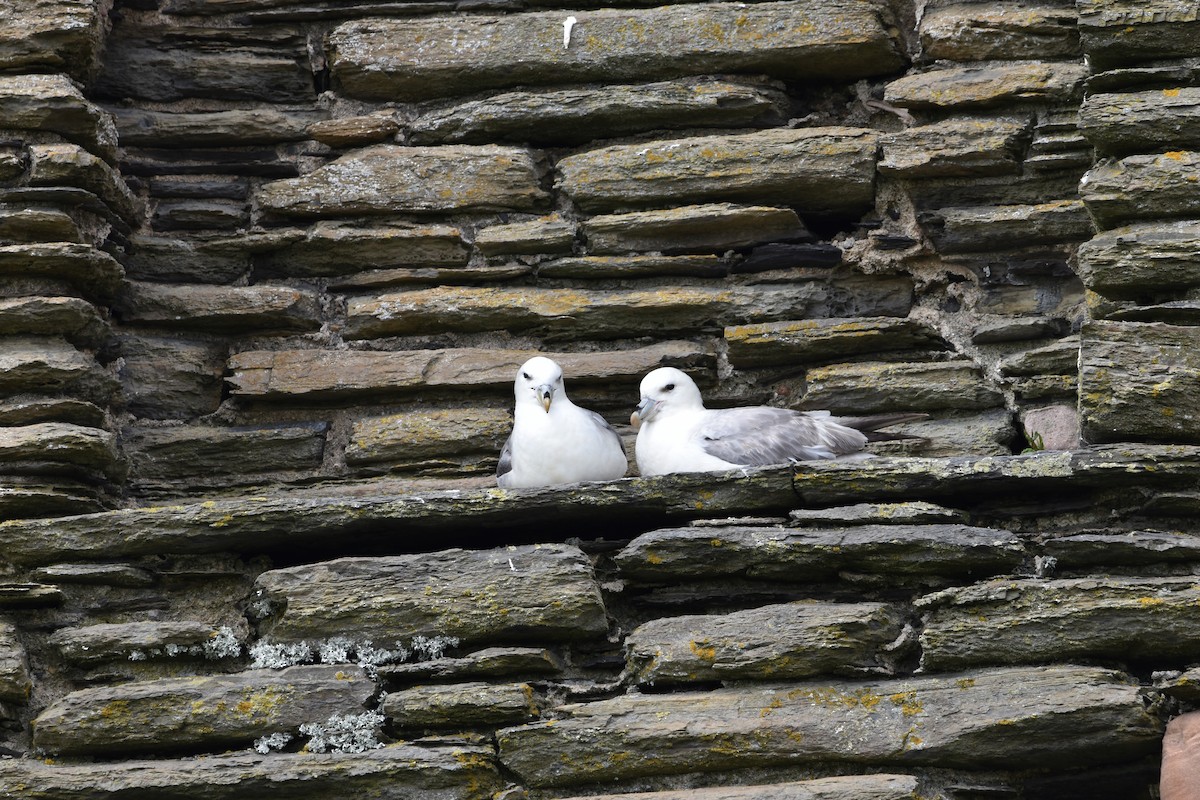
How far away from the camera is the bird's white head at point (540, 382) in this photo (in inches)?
200

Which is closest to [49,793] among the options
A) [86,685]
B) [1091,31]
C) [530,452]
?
[86,685]

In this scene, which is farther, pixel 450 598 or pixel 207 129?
pixel 207 129

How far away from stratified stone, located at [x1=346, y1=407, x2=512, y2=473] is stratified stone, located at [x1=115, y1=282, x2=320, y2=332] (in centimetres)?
50

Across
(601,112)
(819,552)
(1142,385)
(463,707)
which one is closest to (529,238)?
(601,112)

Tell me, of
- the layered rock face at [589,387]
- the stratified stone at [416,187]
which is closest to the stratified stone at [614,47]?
the layered rock face at [589,387]

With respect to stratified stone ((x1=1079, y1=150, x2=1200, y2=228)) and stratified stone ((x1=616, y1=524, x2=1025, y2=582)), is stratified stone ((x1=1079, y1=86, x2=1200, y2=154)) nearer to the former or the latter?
stratified stone ((x1=1079, y1=150, x2=1200, y2=228))

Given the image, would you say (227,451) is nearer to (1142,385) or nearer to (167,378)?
(167,378)

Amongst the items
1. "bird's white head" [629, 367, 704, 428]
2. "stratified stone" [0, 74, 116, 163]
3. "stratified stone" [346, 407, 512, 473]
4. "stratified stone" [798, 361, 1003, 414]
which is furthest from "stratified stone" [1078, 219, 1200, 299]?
"stratified stone" [0, 74, 116, 163]

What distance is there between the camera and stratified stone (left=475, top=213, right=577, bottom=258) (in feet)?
18.1

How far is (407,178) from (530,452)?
1.23 metres

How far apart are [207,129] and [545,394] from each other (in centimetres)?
173

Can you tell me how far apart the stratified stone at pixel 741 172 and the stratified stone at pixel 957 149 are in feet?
0.36

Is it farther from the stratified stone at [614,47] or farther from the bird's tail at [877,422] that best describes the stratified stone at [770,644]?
the stratified stone at [614,47]

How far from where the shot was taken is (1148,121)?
4668 mm
